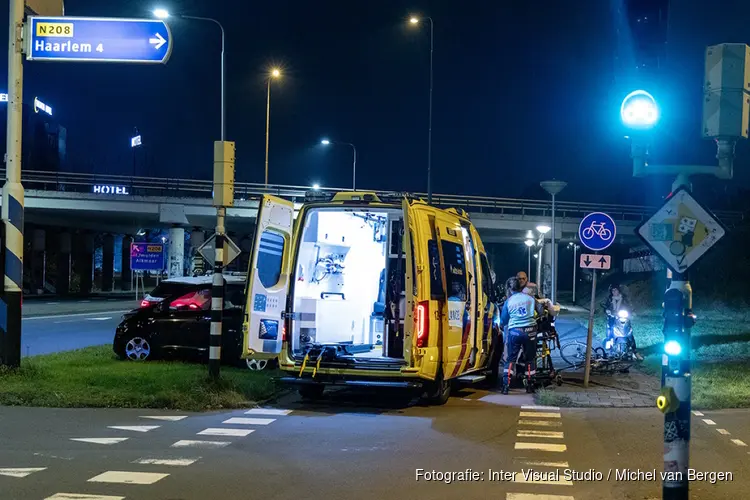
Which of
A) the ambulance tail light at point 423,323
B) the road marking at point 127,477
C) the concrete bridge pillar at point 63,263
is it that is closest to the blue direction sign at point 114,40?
the ambulance tail light at point 423,323

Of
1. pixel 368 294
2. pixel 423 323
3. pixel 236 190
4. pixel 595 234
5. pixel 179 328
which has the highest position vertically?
pixel 236 190

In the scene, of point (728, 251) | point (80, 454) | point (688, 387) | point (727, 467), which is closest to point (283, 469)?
point (80, 454)

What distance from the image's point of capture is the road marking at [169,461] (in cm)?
691

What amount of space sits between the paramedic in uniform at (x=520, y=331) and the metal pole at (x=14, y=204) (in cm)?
739

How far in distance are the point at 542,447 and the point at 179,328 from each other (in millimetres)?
8043

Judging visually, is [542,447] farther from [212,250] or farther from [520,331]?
[212,250]

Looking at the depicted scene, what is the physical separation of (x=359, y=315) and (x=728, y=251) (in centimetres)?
3008

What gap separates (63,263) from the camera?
53781 mm

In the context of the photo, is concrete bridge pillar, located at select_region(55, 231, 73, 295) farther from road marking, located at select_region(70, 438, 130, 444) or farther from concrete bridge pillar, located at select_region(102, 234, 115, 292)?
road marking, located at select_region(70, 438, 130, 444)

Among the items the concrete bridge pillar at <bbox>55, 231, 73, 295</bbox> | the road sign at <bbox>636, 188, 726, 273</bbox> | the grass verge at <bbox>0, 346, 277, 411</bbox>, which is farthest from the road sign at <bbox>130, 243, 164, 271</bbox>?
the road sign at <bbox>636, 188, 726, 273</bbox>

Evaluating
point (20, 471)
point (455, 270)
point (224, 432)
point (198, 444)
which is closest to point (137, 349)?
point (224, 432)

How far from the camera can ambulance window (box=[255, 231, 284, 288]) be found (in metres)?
10.3

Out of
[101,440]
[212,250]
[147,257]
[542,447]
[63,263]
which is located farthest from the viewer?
[63,263]

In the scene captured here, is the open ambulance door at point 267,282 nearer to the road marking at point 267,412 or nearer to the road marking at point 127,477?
the road marking at point 267,412
